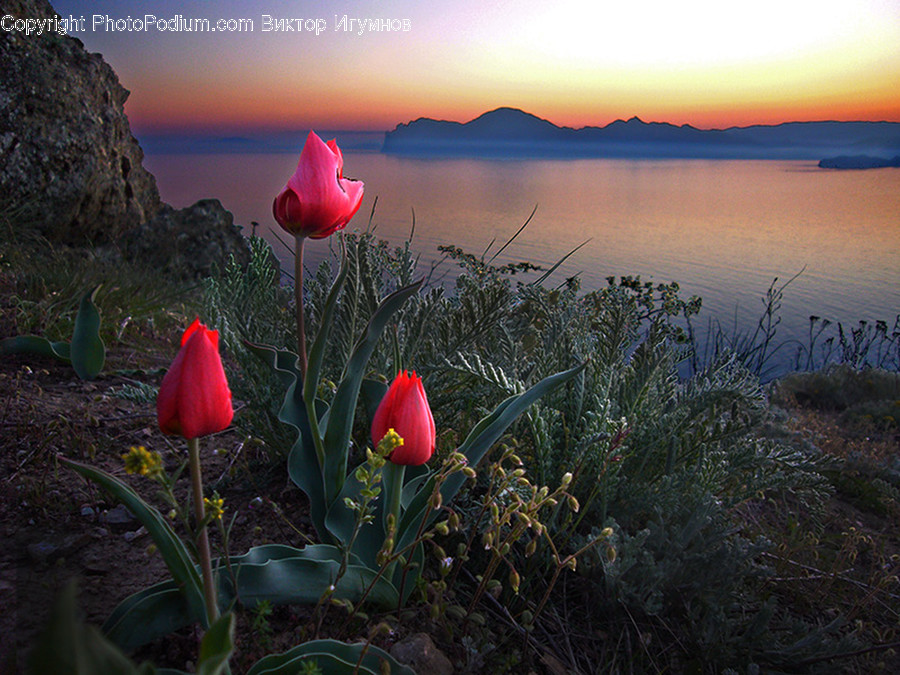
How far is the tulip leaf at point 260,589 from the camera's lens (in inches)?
44.0

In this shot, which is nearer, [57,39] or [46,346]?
[46,346]

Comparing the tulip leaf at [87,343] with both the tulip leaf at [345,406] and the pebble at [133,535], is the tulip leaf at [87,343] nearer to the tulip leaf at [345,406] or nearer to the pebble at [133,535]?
the pebble at [133,535]

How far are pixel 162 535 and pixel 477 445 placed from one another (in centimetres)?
Answer: 65

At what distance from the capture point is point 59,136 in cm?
488

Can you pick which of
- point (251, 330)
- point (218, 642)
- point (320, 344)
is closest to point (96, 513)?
point (251, 330)

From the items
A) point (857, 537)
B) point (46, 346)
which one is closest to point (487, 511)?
point (857, 537)

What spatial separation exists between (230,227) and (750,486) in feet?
19.2

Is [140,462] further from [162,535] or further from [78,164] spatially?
[78,164]

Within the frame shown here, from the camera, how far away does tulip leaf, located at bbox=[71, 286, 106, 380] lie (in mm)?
2303

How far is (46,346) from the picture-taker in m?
2.62

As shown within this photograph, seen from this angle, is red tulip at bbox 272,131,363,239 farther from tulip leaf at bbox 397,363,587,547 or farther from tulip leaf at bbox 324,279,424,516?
tulip leaf at bbox 397,363,587,547

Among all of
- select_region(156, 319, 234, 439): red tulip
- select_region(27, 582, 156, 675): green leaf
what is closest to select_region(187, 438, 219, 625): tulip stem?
select_region(156, 319, 234, 439): red tulip

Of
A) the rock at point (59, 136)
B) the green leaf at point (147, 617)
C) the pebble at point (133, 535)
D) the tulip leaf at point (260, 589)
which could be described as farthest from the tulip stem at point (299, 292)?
the rock at point (59, 136)

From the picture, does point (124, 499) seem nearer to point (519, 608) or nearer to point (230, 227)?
point (519, 608)
